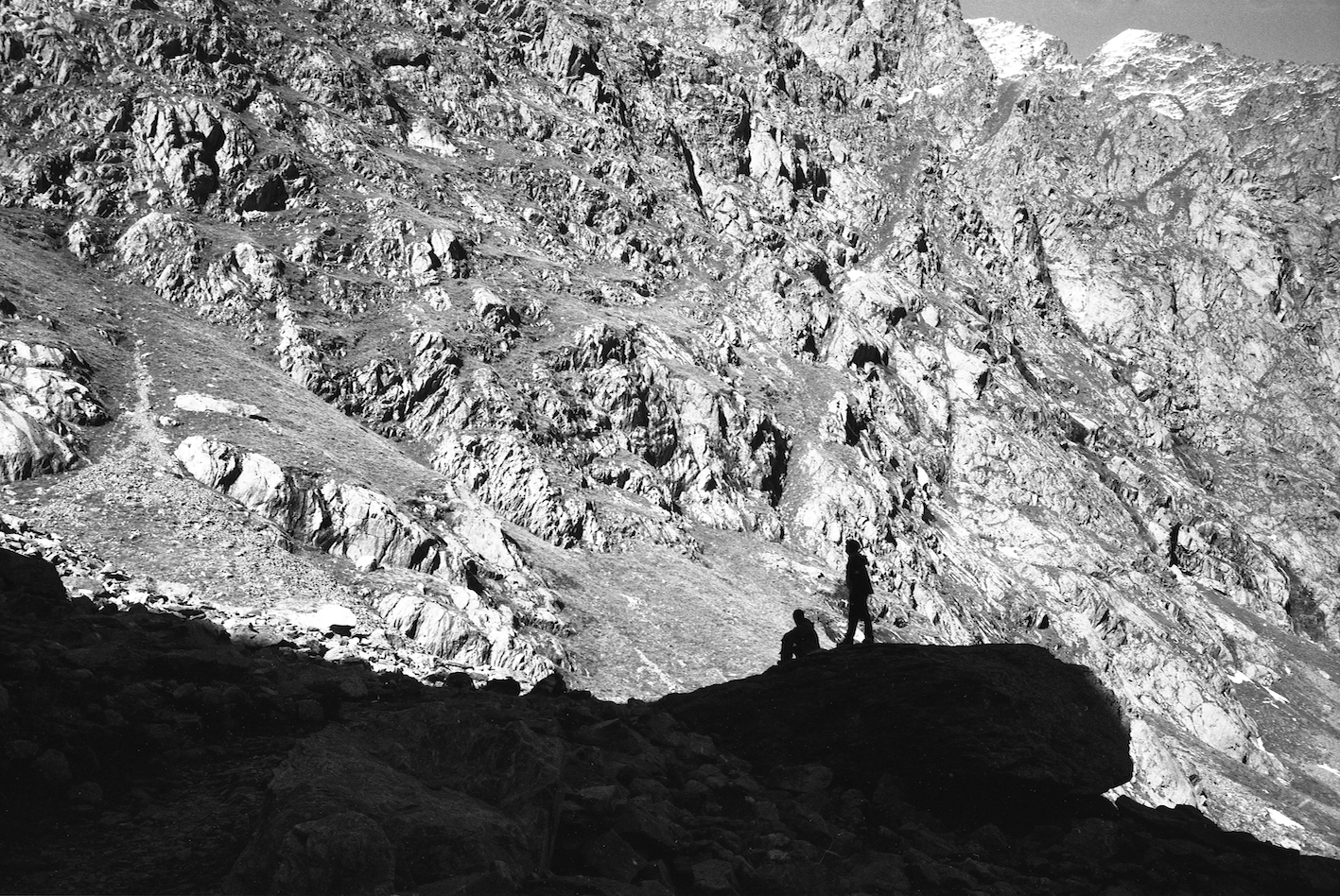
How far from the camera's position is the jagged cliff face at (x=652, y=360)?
31891 mm

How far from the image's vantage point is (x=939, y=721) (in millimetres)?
9703

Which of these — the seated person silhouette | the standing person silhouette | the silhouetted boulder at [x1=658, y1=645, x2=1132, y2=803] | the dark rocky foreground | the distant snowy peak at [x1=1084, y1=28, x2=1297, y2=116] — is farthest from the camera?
the distant snowy peak at [x1=1084, y1=28, x2=1297, y2=116]

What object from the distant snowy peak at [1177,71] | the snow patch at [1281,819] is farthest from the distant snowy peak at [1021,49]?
the snow patch at [1281,819]

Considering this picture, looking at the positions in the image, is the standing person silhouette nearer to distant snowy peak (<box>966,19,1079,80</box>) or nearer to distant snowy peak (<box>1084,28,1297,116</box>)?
distant snowy peak (<box>966,19,1079,80</box>)

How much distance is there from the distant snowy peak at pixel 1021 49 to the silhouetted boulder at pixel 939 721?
174m

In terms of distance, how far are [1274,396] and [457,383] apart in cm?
12395

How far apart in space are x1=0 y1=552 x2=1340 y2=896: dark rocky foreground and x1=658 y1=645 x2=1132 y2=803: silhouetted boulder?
3cm

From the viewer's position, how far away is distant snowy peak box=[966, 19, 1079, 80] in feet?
516

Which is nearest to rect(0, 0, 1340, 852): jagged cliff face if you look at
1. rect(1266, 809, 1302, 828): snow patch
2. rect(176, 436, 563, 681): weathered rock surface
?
rect(176, 436, 563, 681): weathered rock surface

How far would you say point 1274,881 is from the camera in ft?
24.2

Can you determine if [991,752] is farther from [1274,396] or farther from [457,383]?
[1274,396]

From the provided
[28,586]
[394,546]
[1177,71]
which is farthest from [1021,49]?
[28,586]

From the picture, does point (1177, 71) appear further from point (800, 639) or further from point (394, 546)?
point (800, 639)

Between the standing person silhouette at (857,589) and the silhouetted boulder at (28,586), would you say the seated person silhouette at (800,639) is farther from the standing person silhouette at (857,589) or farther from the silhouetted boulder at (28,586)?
the silhouetted boulder at (28,586)
